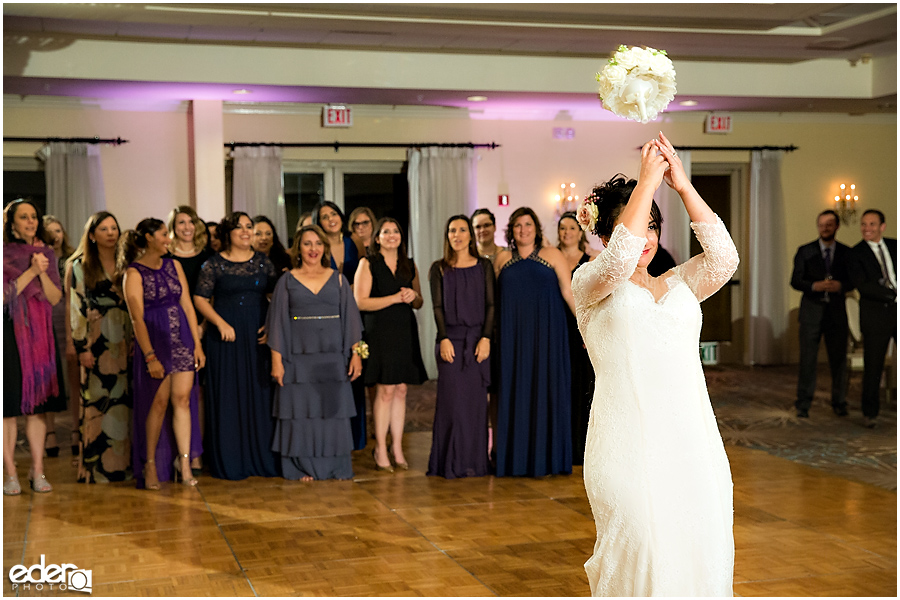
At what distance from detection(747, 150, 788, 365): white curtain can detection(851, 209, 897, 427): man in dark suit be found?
3912 millimetres

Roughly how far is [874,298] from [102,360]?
217 inches

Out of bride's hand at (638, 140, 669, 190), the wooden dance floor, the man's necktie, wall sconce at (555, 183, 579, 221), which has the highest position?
wall sconce at (555, 183, 579, 221)

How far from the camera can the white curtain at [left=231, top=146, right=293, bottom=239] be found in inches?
387

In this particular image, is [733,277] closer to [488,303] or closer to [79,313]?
[488,303]

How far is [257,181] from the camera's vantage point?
32.3 ft

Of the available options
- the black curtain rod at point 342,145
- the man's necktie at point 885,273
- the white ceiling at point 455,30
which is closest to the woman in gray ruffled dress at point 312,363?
the white ceiling at point 455,30

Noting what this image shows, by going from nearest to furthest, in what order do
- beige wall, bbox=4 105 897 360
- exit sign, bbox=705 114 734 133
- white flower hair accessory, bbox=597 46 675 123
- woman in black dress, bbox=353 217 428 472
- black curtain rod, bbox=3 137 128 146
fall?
white flower hair accessory, bbox=597 46 675 123 → woman in black dress, bbox=353 217 428 472 → black curtain rod, bbox=3 137 128 146 → beige wall, bbox=4 105 897 360 → exit sign, bbox=705 114 734 133

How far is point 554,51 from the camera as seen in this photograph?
8.65 meters

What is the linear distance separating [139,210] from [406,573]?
680cm

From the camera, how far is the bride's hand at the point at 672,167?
6.87ft

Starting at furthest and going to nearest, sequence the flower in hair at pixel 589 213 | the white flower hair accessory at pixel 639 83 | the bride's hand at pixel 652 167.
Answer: the flower in hair at pixel 589 213 → the white flower hair accessory at pixel 639 83 → the bride's hand at pixel 652 167

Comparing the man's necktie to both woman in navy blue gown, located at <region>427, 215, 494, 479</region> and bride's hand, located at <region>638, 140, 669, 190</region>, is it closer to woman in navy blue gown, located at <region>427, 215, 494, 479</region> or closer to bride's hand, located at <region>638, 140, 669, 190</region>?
woman in navy blue gown, located at <region>427, 215, 494, 479</region>

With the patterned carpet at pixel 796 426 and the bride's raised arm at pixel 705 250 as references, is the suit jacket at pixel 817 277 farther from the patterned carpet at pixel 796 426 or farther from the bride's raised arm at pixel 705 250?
the bride's raised arm at pixel 705 250

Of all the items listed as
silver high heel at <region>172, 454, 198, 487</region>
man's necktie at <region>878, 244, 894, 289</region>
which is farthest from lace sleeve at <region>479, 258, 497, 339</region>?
man's necktie at <region>878, 244, 894, 289</region>
